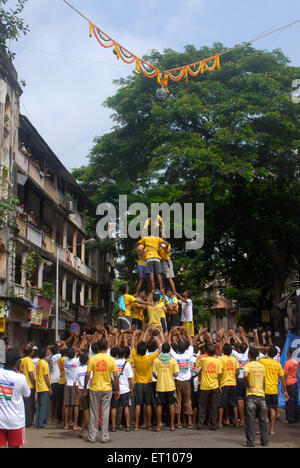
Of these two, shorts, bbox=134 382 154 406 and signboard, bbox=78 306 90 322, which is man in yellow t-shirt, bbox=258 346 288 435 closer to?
shorts, bbox=134 382 154 406

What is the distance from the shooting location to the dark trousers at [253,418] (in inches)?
361

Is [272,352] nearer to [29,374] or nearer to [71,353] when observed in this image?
[71,353]

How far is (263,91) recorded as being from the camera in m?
24.3

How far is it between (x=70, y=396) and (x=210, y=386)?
297 centimetres

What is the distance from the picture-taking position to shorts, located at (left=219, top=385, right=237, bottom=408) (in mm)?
11391

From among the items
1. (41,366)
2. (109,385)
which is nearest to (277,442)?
(109,385)

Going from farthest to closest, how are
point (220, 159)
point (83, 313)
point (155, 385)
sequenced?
point (83, 313), point (220, 159), point (155, 385)

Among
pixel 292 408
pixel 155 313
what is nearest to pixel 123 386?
pixel 155 313

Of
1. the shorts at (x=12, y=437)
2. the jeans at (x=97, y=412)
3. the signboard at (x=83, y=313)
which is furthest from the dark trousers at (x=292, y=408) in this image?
the signboard at (x=83, y=313)

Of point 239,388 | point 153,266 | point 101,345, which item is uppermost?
point 153,266

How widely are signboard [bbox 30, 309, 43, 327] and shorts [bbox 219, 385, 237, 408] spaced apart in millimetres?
14002

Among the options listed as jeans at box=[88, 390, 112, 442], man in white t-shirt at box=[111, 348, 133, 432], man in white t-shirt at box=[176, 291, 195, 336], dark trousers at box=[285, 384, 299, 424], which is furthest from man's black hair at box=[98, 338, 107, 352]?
man in white t-shirt at box=[176, 291, 195, 336]

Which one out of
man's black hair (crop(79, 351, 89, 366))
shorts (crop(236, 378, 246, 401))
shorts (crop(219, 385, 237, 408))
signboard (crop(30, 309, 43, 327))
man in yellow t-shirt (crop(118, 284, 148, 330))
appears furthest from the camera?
signboard (crop(30, 309, 43, 327))

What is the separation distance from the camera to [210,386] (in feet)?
36.0
